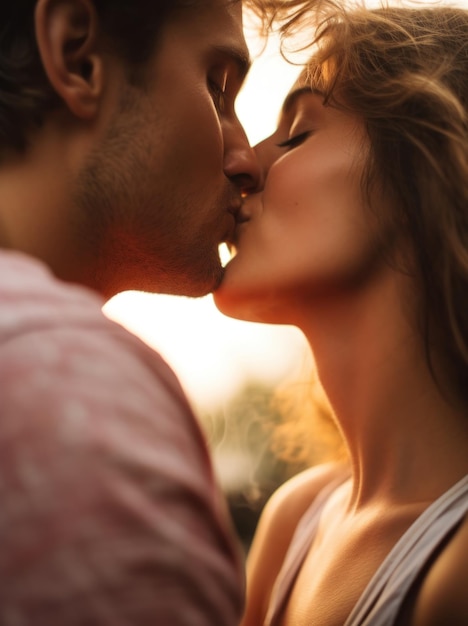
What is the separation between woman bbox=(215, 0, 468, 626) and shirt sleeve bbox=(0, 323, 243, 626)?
85cm

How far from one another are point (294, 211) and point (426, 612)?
2.66 ft

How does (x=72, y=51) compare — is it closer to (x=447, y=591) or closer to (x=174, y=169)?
(x=174, y=169)

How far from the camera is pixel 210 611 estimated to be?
2.22 ft

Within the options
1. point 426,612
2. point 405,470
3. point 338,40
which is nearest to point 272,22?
point 338,40

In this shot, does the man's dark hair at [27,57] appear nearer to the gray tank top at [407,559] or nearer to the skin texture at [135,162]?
the skin texture at [135,162]

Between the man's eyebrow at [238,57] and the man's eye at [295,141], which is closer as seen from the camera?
the man's eyebrow at [238,57]

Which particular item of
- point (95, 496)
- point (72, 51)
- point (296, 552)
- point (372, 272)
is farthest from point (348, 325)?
point (95, 496)

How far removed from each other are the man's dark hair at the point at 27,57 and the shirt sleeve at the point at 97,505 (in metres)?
0.80

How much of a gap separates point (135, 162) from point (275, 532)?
0.97 meters

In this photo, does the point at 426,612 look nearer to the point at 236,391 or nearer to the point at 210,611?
the point at 210,611

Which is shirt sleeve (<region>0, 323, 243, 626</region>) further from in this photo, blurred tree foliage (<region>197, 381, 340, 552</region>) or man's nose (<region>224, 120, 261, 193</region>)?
blurred tree foliage (<region>197, 381, 340, 552</region>)

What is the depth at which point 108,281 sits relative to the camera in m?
1.58

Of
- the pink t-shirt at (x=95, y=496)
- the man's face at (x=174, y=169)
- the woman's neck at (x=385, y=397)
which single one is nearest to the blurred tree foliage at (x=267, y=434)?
the woman's neck at (x=385, y=397)

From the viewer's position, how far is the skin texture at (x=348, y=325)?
152cm
